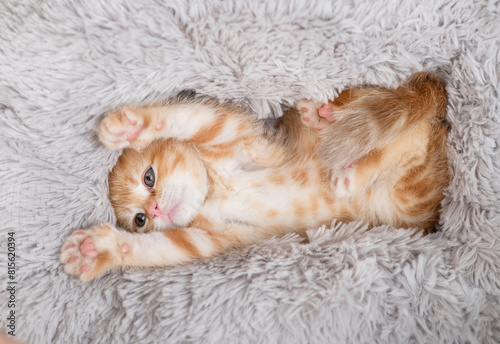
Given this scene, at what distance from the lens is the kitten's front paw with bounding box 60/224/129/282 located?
40.6 inches

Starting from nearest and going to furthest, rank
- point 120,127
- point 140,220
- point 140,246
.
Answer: point 120,127, point 140,246, point 140,220

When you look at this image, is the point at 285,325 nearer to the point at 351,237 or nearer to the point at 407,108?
the point at 351,237

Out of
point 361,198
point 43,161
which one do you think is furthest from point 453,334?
point 43,161

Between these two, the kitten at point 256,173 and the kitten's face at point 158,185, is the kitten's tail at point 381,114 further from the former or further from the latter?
the kitten's face at point 158,185

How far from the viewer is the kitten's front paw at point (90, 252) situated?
1031 mm

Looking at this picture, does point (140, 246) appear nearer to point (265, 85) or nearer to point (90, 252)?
point (90, 252)

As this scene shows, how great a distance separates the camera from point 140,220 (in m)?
1.23

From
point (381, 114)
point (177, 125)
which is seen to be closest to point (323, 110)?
point (381, 114)

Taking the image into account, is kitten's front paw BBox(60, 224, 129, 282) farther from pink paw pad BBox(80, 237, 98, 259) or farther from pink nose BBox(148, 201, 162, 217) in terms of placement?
pink nose BBox(148, 201, 162, 217)

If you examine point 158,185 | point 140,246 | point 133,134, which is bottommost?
point 140,246

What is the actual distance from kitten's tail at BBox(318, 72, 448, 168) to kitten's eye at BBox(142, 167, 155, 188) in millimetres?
526

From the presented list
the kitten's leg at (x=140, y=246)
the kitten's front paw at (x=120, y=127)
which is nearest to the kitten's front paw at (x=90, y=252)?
the kitten's leg at (x=140, y=246)

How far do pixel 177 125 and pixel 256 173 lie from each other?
289 mm

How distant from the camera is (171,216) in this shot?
117 centimetres
